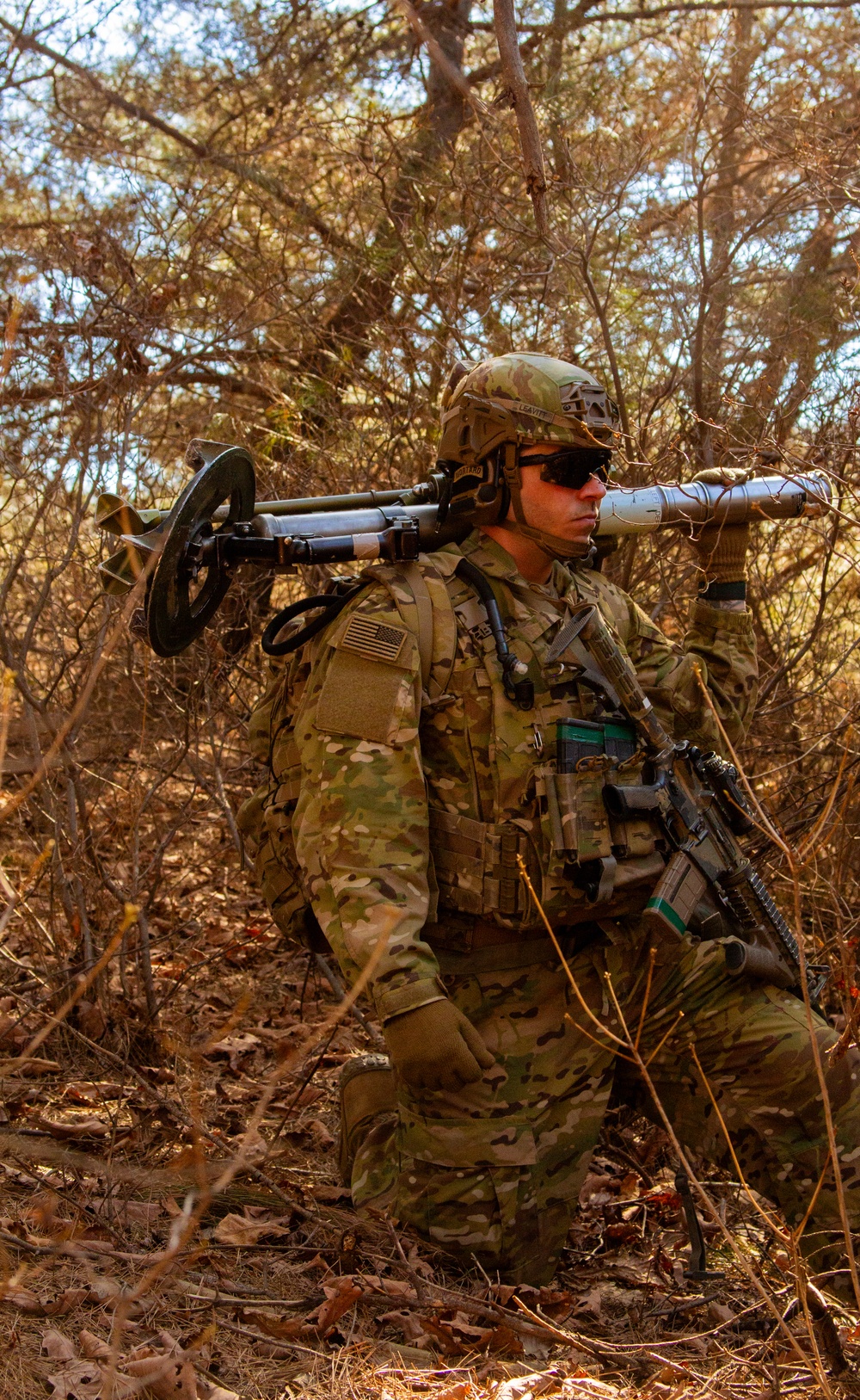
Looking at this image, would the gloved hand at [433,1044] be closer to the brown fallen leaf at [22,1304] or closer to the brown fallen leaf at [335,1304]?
the brown fallen leaf at [335,1304]

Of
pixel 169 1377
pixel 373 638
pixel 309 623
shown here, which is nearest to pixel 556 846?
pixel 373 638

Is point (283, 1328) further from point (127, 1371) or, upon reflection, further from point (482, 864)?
point (482, 864)

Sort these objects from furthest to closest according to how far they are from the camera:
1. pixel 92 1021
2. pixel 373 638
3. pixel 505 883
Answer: pixel 92 1021 → pixel 505 883 → pixel 373 638

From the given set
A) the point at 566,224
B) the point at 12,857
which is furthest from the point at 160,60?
the point at 12,857

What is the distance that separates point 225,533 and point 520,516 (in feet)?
2.88

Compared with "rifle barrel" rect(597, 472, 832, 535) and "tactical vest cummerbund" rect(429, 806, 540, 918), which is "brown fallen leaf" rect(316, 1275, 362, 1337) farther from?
"rifle barrel" rect(597, 472, 832, 535)

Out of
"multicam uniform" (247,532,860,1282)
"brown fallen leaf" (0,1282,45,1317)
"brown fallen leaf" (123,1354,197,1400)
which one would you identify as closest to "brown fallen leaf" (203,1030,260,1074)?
"multicam uniform" (247,532,860,1282)

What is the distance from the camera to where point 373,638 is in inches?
130

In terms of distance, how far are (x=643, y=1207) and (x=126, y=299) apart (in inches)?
149

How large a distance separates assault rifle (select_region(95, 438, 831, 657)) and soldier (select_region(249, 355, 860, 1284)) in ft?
0.39

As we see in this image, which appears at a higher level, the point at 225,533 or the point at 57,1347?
the point at 225,533

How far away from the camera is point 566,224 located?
539 cm

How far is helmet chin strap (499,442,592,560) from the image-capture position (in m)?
3.60

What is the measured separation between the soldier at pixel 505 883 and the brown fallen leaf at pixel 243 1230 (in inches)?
13.9
